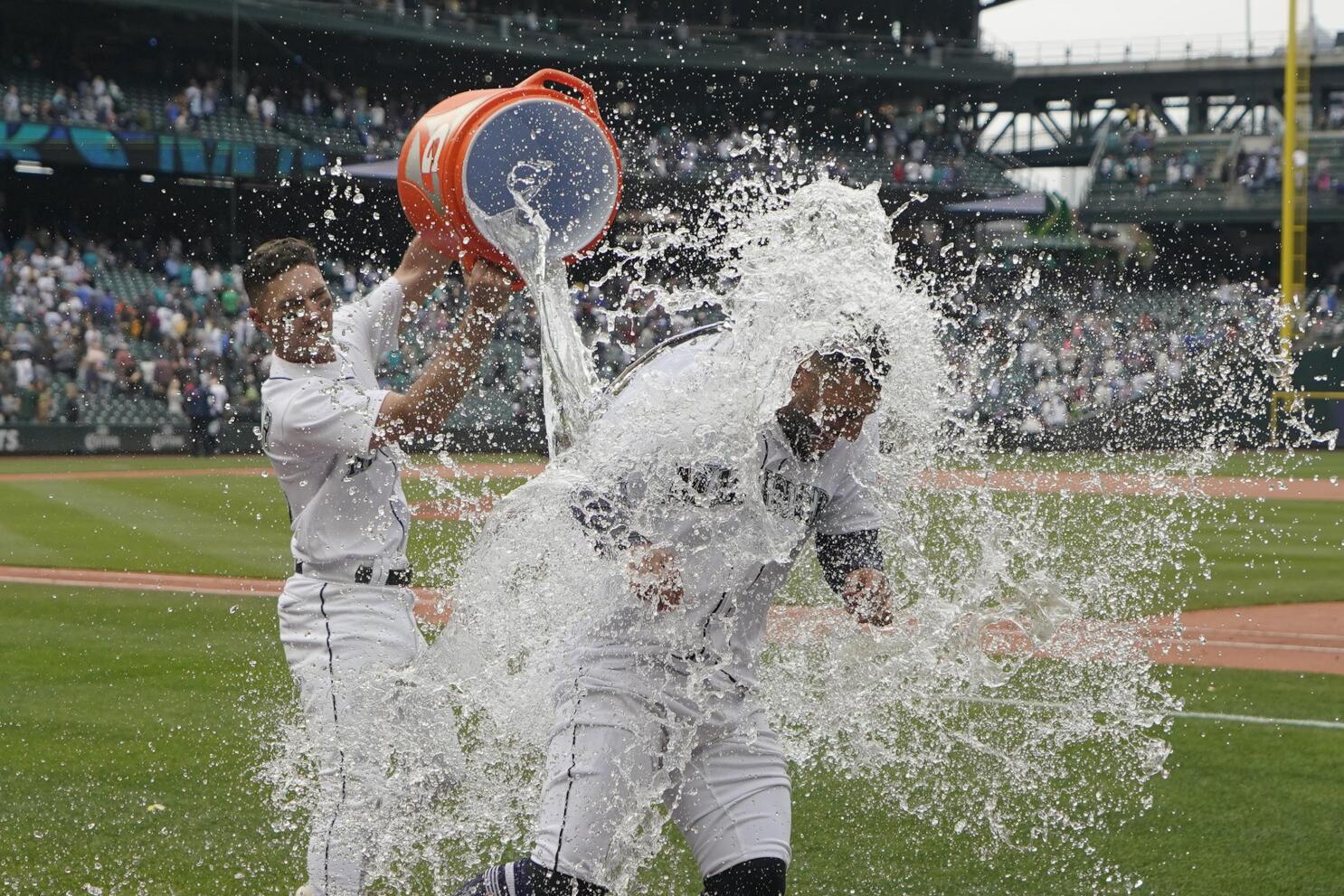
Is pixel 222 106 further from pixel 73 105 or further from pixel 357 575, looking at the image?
pixel 357 575

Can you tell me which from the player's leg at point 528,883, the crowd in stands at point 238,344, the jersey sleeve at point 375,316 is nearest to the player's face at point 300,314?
the jersey sleeve at point 375,316

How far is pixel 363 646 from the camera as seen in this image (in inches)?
163

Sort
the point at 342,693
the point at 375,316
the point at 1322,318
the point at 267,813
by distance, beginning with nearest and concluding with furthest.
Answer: the point at 342,693
the point at 375,316
the point at 267,813
the point at 1322,318

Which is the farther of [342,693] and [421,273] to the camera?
[421,273]

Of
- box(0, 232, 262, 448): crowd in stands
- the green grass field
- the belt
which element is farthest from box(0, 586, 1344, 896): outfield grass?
box(0, 232, 262, 448): crowd in stands

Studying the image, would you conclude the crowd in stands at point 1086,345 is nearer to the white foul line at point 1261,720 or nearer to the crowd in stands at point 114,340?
the crowd in stands at point 114,340

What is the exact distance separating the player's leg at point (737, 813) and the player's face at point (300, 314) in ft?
5.33

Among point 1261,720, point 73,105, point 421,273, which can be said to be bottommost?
point 1261,720

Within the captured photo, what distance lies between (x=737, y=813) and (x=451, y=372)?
125 cm

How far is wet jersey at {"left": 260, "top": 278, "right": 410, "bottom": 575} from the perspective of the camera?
153 inches

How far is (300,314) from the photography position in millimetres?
4133

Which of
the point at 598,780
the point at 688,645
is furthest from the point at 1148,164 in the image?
the point at 598,780

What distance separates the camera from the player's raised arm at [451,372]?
3.66m

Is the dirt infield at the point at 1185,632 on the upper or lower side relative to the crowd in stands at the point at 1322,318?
lower
